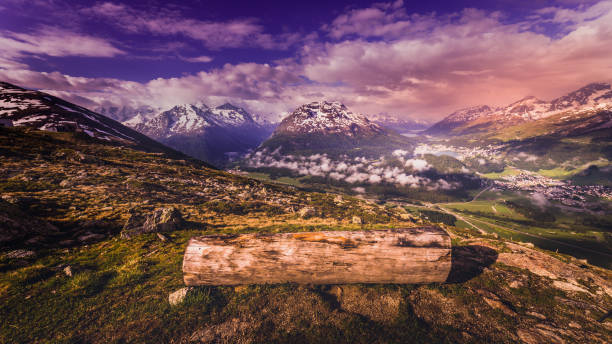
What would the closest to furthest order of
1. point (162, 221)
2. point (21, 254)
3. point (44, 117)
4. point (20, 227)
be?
point (21, 254)
point (20, 227)
point (162, 221)
point (44, 117)

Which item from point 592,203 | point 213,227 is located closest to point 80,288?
point 213,227

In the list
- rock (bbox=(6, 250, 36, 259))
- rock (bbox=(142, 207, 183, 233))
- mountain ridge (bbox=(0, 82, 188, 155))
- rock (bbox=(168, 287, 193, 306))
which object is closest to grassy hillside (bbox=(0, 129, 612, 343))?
rock (bbox=(6, 250, 36, 259))

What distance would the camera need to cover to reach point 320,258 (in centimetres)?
1049

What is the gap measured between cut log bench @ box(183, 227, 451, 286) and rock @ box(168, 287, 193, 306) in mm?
681

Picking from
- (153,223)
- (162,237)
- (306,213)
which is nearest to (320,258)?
(162,237)

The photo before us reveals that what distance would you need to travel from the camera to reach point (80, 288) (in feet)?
27.9

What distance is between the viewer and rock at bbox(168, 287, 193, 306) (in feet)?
28.7

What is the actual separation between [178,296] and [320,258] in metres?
6.64

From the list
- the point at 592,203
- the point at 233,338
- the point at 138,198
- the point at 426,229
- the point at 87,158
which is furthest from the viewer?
the point at 592,203

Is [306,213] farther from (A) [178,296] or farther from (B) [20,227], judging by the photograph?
(B) [20,227]

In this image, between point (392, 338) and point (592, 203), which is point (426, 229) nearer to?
point (392, 338)

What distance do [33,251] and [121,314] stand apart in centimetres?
710

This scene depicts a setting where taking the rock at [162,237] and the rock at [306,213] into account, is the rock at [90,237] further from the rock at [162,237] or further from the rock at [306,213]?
the rock at [306,213]

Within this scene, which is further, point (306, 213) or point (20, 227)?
point (306, 213)
